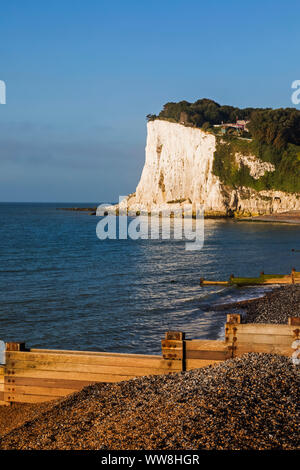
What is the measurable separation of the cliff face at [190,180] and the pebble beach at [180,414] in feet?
302

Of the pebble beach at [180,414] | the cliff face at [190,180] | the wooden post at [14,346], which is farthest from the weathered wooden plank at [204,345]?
the cliff face at [190,180]

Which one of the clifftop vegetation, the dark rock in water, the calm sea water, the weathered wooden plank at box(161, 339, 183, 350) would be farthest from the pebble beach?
the clifftop vegetation

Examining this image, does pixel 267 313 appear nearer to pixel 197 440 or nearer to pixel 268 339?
pixel 268 339

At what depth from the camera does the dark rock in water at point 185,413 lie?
542 cm

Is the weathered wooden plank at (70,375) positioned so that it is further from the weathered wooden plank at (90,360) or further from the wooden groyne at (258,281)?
the wooden groyne at (258,281)

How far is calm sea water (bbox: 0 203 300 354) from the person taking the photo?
630 inches

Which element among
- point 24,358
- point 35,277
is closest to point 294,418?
point 24,358

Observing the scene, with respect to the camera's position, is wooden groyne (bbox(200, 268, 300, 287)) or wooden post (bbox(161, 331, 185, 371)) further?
wooden groyne (bbox(200, 268, 300, 287))

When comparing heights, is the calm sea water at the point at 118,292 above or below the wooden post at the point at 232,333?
below

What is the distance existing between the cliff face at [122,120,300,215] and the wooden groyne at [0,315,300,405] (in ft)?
300

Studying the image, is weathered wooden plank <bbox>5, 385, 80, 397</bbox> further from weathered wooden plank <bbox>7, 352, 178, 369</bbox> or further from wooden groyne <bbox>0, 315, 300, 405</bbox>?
weathered wooden plank <bbox>7, 352, 178, 369</bbox>

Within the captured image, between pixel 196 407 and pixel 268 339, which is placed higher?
pixel 268 339
